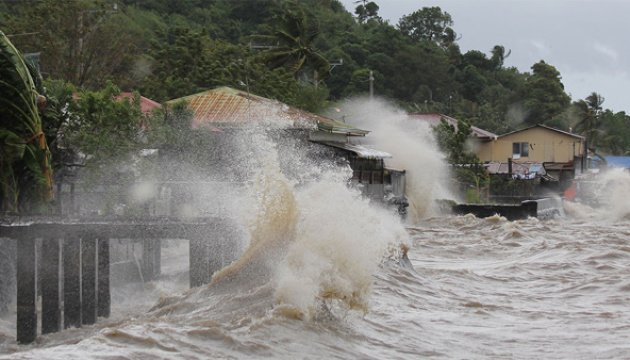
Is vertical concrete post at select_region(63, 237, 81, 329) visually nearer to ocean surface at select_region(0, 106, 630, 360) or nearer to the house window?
ocean surface at select_region(0, 106, 630, 360)

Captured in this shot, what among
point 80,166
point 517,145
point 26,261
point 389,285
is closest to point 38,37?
point 80,166

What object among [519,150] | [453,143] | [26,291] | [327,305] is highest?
[519,150]

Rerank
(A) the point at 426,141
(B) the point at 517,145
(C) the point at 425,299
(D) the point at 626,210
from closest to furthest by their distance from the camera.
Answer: (C) the point at 425,299, (D) the point at 626,210, (A) the point at 426,141, (B) the point at 517,145

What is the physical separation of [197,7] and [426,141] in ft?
164

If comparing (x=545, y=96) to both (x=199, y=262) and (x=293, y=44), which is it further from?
(x=199, y=262)

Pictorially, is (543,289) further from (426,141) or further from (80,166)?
→ (426,141)

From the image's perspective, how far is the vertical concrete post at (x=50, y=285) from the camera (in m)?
14.3

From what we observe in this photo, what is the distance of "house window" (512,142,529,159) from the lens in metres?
82.0

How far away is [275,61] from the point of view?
6266 centimetres

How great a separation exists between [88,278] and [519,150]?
69407mm

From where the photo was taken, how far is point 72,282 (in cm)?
1480

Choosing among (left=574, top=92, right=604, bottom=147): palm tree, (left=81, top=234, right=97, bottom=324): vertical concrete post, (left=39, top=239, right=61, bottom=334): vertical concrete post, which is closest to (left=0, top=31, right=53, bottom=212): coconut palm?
(left=81, top=234, right=97, bottom=324): vertical concrete post

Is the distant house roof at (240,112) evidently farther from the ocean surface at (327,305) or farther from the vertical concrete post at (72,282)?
the vertical concrete post at (72,282)

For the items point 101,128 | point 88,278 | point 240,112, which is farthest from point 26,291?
point 240,112
